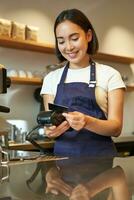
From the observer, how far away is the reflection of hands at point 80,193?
58cm

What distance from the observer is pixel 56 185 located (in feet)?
2.30

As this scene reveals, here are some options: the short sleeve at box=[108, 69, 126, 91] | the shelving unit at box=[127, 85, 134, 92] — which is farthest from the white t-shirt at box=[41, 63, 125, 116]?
the shelving unit at box=[127, 85, 134, 92]

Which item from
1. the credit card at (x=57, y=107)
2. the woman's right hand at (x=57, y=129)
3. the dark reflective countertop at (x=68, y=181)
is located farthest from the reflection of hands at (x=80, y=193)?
the woman's right hand at (x=57, y=129)

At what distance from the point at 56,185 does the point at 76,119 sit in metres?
0.43

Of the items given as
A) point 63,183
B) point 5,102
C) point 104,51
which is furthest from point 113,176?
point 104,51

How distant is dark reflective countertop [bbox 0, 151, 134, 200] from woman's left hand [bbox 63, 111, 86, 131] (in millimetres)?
138

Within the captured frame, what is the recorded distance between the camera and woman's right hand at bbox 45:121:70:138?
1.19 meters

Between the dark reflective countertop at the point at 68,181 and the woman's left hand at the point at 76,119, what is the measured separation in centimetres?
14

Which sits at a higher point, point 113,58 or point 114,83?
point 113,58

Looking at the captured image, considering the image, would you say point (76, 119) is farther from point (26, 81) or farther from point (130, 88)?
point (130, 88)

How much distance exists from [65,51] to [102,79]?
202 millimetres

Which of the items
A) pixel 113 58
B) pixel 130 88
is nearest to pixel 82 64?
pixel 113 58

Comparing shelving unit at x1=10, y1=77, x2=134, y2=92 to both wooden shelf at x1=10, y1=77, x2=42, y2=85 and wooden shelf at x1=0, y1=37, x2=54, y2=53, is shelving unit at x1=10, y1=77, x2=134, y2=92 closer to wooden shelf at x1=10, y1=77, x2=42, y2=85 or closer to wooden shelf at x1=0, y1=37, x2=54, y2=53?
wooden shelf at x1=10, y1=77, x2=42, y2=85

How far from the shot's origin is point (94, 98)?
1.36m
